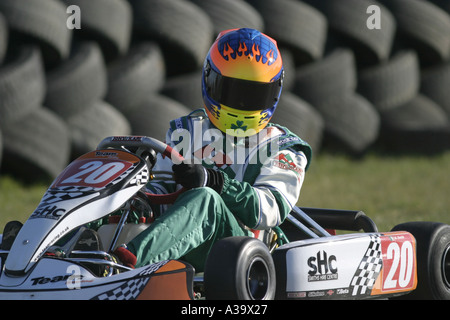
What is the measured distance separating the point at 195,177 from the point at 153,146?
246 mm

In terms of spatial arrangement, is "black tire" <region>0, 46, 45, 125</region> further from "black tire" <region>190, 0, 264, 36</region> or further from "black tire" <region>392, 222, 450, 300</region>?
"black tire" <region>392, 222, 450, 300</region>

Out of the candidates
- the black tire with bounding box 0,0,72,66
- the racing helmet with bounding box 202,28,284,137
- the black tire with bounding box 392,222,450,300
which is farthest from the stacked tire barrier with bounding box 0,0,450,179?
the black tire with bounding box 392,222,450,300

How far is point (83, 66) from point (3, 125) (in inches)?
28.5

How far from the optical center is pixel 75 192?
10.5 ft

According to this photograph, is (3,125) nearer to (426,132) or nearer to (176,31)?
(176,31)

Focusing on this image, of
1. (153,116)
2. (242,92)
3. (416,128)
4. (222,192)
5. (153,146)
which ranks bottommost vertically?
(416,128)

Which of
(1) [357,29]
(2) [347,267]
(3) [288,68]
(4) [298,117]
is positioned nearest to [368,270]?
(2) [347,267]

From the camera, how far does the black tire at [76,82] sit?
6.30 metres

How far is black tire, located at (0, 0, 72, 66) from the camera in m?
6.07

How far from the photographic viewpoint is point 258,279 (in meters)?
3.17

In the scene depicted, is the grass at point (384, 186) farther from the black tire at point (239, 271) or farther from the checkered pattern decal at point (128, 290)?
the checkered pattern decal at point (128, 290)

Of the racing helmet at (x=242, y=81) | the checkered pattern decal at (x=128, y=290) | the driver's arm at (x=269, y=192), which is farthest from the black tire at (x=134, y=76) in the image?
the checkered pattern decal at (x=128, y=290)

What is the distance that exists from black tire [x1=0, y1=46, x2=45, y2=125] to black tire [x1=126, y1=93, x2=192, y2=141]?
2.76 ft

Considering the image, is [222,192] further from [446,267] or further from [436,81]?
[436,81]
